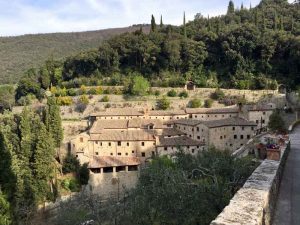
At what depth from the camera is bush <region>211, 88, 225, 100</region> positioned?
5416 cm

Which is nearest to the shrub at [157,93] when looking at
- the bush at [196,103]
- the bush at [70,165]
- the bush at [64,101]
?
the bush at [196,103]

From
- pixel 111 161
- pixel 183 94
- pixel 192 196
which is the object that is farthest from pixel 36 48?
pixel 192 196

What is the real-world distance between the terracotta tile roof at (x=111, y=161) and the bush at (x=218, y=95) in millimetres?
19000

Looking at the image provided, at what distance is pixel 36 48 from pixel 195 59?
77584mm

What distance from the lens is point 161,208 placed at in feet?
28.3

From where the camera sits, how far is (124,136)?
42188 millimetres

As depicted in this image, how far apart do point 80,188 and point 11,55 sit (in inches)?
3714

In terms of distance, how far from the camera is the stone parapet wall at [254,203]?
5.92 m

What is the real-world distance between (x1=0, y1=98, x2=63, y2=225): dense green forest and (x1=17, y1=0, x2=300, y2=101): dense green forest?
24.6 meters

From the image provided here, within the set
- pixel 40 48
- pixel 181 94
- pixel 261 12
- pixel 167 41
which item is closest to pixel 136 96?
pixel 181 94

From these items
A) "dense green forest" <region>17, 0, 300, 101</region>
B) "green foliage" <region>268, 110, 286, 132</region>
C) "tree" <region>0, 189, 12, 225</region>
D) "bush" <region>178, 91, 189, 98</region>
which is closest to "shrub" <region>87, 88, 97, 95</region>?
"dense green forest" <region>17, 0, 300, 101</region>

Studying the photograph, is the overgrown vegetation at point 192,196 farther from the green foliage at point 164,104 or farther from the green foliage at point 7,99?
the green foliage at point 7,99

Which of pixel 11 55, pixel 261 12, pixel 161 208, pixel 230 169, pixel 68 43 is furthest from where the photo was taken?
pixel 68 43

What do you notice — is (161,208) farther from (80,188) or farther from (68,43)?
(68,43)
